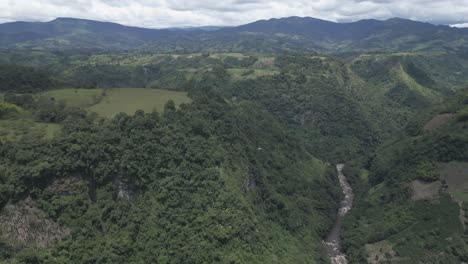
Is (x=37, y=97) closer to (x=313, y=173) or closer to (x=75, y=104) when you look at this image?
(x=75, y=104)

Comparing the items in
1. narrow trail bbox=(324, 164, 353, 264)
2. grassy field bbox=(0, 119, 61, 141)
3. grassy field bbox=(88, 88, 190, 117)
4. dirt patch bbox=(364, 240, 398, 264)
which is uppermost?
grassy field bbox=(0, 119, 61, 141)

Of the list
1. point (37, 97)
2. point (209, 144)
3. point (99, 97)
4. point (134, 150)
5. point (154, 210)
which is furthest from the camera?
point (99, 97)

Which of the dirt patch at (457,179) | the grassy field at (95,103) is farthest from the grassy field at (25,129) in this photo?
the dirt patch at (457,179)

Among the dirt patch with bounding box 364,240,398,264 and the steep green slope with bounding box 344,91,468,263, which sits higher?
the steep green slope with bounding box 344,91,468,263

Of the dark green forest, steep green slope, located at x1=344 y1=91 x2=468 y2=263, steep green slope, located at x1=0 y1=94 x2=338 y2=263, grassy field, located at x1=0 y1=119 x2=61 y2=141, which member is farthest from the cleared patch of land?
grassy field, located at x1=0 y1=119 x2=61 y2=141

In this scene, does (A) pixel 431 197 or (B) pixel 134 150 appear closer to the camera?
(B) pixel 134 150

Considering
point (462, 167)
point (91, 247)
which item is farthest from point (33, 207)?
point (462, 167)

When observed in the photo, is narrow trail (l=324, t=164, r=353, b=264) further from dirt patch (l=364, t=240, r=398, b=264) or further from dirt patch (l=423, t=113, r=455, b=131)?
dirt patch (l=423, t=113, r=455, b=131)

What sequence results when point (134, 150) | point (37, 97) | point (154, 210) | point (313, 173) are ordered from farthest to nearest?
point (313, 173) < point (37, 97) < point (134, 150) < point (154, 210)

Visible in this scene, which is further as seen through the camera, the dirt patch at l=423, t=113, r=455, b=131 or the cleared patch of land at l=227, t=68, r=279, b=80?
the cleared patch of land at l=227, t=68, r=279, b=80
